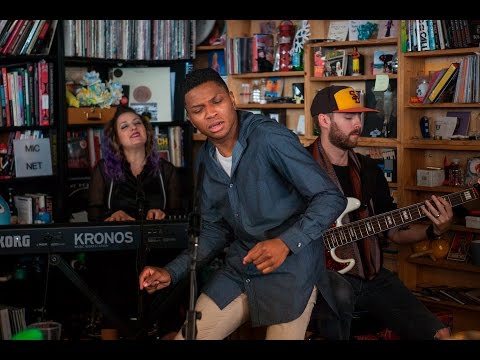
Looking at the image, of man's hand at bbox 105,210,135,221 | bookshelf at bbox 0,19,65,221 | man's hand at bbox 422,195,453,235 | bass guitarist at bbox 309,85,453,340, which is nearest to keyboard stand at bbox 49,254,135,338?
man's hand at bbox 105,210,135,221

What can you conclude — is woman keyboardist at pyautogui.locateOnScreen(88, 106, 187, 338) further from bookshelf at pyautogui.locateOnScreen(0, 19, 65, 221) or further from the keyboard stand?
bookshelf at pyautogui.locateOnScreen(0, 19, 65, 221)

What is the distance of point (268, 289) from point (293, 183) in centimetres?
37

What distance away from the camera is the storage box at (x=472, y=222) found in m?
4.69

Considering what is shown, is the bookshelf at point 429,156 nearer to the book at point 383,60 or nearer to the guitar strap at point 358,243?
the book at point 383,60

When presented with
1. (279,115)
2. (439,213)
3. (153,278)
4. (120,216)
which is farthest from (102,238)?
(279,115)

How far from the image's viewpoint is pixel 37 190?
5332mm

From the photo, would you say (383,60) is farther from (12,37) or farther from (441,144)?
(12,37)

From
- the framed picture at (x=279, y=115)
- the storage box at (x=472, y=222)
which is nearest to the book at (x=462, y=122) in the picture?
the storage box at (x=472, y=222)

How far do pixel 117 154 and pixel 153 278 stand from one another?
1780 mm

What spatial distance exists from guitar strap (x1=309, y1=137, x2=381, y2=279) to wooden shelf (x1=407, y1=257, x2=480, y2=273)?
1.22 meters

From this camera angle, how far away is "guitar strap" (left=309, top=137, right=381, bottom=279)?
12.0ft

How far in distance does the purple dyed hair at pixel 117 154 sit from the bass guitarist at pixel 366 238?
2.98 feet

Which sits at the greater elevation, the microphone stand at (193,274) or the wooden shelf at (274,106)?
the wooden shelf at (274,106)
